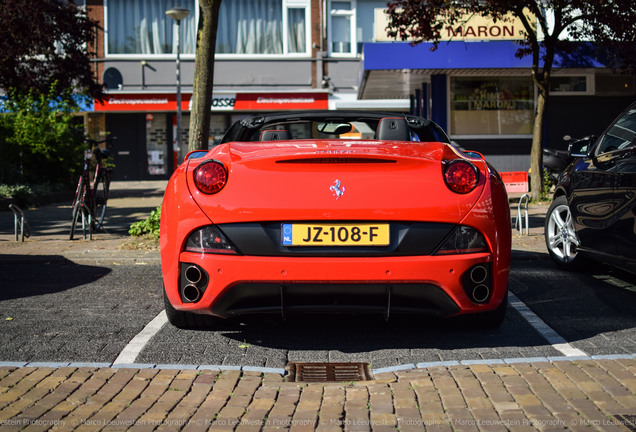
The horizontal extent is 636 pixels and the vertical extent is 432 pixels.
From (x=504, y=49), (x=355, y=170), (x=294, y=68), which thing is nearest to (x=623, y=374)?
(x=355, y=170)

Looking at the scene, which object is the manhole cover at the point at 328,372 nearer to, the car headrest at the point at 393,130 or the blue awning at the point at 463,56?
the car headrest at the point at 393,130

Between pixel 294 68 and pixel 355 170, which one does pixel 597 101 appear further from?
pixel 355 170

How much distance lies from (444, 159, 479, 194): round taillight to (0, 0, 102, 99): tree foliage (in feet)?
57.7

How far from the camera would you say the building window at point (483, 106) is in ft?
66.5

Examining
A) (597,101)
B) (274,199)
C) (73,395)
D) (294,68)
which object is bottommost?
(73,395)

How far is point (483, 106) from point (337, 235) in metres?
16.6

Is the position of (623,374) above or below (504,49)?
below

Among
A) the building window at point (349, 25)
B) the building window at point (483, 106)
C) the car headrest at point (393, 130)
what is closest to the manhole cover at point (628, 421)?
the car headrest at point (393, 130)

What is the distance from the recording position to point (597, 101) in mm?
21172

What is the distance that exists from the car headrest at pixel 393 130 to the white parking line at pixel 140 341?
1.80 m

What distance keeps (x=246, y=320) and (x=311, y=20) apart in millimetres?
28607

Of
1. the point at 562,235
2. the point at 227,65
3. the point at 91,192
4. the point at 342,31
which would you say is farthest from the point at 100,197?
the point at 342,31

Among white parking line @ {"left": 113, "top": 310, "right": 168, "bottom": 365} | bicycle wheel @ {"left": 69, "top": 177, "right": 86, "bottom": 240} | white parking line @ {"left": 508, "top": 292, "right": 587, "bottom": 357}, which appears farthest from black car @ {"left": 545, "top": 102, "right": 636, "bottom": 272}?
bicycle wheel @ {"left": 69, "top": 177, "right": 86, "bottom": 240}

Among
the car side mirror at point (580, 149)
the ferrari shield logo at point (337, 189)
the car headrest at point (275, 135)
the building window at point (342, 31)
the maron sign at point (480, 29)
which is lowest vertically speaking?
the ferrari shield logo at point (337, 189)
